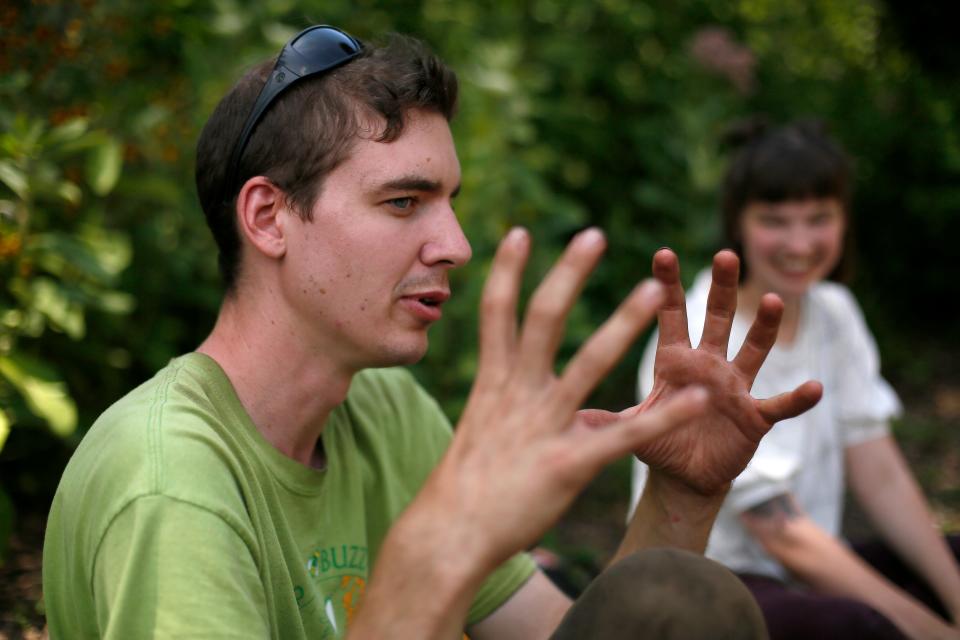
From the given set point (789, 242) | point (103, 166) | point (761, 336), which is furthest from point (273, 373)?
point (789, 242)

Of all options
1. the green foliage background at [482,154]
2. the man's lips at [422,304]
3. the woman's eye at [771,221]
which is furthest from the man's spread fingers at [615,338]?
the woman's eye at [771,221]

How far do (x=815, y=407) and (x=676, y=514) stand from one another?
4.23 feet

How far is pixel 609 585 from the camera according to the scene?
1.45 meters

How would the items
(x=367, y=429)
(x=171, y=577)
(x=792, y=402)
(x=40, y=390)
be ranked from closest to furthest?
(x=171, y=577)
(x=792, y=402)
(x=367, y=429)
(x=40, y=390)

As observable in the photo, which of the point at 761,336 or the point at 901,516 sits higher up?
the point at 761,336

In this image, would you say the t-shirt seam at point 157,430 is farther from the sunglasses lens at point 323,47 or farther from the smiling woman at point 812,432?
the smiling woman at point 812,432

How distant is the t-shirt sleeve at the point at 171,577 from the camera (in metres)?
1.32

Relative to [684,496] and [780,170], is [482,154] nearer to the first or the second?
[780,170]

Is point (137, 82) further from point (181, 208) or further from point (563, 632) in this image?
point (563, 632)

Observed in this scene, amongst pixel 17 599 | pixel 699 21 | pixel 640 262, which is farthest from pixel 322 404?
pixel 699 21

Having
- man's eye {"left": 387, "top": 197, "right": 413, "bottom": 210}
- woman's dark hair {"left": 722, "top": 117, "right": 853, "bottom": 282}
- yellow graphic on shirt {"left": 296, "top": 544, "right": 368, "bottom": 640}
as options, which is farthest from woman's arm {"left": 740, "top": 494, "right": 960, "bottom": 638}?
man's eye {"left": 387, "top": 197, "right": 413, "bottom": 210}

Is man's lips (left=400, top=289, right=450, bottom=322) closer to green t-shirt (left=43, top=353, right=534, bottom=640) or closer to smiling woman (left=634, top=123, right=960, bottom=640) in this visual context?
green t-shirt (left=43, top=353, right=534, bottom=640)

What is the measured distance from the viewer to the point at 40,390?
93.4 inches

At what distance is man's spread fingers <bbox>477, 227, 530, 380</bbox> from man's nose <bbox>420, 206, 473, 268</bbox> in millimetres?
567
